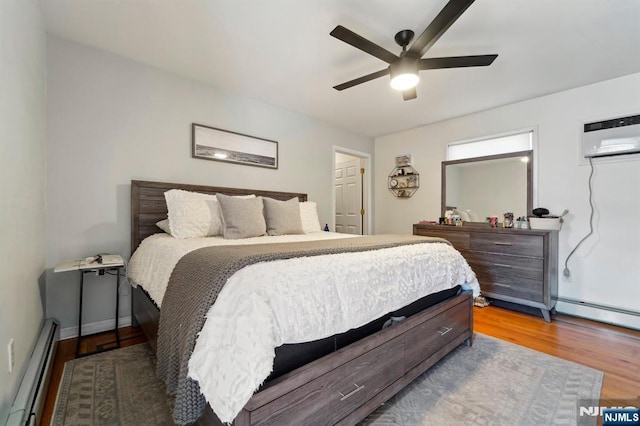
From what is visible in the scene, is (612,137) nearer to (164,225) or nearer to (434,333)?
(434,333)

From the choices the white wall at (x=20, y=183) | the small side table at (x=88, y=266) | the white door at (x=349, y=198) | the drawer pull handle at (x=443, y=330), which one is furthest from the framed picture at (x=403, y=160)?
the white wall at (x=20, y=183)

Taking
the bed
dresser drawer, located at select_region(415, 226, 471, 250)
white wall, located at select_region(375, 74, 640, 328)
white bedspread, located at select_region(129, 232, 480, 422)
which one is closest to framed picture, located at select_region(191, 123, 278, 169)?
the bed

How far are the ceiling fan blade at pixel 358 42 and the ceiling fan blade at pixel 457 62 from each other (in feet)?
0.80

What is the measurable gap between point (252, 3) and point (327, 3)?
51cm

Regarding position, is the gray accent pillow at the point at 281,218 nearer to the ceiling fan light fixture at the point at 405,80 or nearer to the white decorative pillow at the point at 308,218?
the white decorative pillow at the point at 308,218

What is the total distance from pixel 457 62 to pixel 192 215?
2.42 metres

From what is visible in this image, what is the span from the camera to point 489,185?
3.62 metres

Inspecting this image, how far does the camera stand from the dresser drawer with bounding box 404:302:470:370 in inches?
63.3

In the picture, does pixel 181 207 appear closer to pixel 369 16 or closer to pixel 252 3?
pixel 252 3

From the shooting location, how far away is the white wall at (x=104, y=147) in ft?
7.27

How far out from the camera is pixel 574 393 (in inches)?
63.3

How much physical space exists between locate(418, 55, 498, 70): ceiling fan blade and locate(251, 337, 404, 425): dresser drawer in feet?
6.28

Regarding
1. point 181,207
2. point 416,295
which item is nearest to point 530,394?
point 416,295

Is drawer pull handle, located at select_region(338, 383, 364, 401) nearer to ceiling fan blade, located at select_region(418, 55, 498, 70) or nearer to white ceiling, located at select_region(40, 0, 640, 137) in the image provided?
ceiling fan blade, located at select_region(418, 55, 498, 70)
